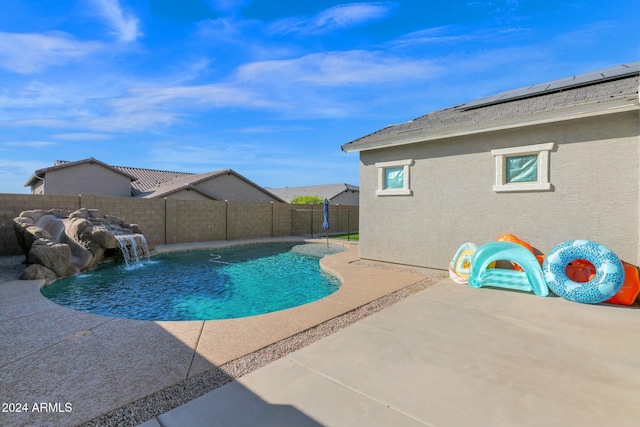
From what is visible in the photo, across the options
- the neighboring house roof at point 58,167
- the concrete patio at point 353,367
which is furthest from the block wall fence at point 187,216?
the neighboring house roof at point 58,167

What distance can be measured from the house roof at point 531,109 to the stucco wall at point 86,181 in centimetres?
2260

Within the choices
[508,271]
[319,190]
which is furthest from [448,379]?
[319,190]

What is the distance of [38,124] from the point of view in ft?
74.9

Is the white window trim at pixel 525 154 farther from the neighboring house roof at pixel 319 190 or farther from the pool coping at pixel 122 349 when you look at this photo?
the neighboring house roof at pixel 319 190

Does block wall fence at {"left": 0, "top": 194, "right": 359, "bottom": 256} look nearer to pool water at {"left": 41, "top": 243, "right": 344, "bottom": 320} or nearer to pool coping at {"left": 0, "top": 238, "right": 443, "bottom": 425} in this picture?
pool water at {"left": 41, "top": 243, "right": 344, "bottom": 320}

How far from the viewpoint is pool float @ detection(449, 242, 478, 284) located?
6.63 metres

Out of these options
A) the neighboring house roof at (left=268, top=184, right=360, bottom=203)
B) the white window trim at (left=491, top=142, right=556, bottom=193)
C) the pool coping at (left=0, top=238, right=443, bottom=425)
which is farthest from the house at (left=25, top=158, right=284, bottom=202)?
the white window trim at (left=491, top=142, right=556, bottom=193)

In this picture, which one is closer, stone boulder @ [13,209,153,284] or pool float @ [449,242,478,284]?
pool float @ [449,242,478,284]

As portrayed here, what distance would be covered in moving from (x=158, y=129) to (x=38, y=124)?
11501mm

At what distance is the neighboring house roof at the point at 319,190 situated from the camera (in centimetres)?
3998

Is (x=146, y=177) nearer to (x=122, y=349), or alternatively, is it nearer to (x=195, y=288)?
(x=195, y=288)

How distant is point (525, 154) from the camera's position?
660 cm

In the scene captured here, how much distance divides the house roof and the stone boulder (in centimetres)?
836

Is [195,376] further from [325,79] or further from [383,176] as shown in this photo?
[325,79]
